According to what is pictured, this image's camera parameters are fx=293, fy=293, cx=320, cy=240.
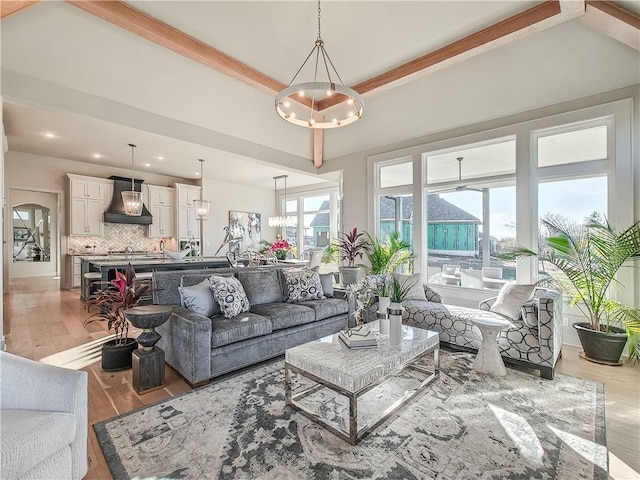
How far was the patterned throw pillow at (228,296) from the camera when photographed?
9.98 feet

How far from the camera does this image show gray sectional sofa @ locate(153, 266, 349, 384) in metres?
2.62

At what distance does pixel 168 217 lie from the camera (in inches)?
346

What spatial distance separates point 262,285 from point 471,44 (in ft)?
13.1

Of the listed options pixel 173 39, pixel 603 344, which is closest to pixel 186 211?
pixel 173 39

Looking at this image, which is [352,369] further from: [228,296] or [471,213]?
[471,213]

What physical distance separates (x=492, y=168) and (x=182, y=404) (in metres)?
5.03

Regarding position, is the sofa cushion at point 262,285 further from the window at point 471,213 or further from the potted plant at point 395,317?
the window at point 471,213

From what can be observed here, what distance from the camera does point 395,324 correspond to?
2492 millimetres

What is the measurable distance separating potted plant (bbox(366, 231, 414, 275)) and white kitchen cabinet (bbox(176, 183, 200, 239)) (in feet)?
Result: 20.0

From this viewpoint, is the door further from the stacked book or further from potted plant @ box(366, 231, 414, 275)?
the stacked book

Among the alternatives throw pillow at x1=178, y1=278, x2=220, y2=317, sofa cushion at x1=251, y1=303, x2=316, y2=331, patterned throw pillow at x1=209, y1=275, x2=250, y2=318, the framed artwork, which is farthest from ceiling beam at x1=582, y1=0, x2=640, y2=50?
the framed artwork

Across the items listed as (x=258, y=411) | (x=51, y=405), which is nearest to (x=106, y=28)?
(x=51, y=405)

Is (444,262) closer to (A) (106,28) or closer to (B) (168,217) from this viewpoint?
(A) (106,28)

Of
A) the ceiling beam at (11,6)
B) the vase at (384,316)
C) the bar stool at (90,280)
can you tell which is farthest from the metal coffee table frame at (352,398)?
the bar stool at (90,280)
